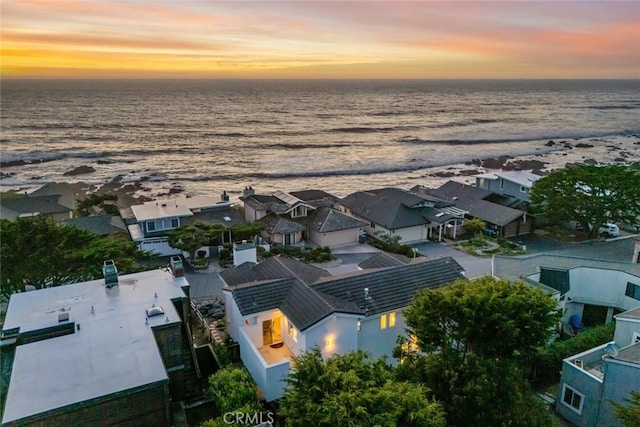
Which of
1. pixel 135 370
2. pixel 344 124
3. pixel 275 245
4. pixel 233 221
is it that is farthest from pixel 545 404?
pixel 344 124

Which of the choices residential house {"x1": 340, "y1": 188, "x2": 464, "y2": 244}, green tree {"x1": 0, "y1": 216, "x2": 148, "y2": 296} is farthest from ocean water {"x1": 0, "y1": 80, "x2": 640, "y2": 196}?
green tree {"x1": 0, "y1": 216, "x2": 148, "y2": 296}

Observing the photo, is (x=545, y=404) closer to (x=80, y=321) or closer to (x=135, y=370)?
(x=135, y=370)

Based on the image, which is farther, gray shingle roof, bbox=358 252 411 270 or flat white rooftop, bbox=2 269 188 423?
gray shingle roof, bbox=358 252 411 270

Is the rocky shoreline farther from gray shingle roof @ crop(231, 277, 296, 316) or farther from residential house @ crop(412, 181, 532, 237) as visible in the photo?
gray shingle roof @ crop(231, 277, 296, 316)

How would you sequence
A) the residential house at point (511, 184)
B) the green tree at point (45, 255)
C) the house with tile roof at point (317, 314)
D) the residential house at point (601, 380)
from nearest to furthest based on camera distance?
the residential house at point (601, 380)
the house with tile roof at point (317, 314)
the green tree at point (45, 255)
the residential house at point (511, 184)

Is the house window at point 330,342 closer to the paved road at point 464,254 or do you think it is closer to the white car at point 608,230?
the paved road at point 464,254

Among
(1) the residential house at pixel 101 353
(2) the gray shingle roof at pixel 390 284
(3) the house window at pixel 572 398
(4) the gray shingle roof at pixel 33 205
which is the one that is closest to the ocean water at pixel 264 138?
(4) the gray shingle roof at pixel 33 205
